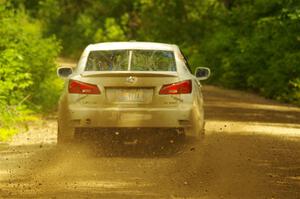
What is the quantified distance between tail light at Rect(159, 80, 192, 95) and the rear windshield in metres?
0.32

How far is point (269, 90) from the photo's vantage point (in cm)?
2866

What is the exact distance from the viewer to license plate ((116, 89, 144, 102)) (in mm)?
12695

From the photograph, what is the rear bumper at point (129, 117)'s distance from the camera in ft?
41.5

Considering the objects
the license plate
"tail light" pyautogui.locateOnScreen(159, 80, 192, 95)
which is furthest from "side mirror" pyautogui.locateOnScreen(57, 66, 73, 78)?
"tail light" pyautogui.locateOnScreen(159, 80, 192, 95)

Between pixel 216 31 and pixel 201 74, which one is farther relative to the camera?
pixel 216 31

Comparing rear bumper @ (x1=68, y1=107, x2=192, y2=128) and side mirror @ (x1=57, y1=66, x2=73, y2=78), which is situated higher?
side mirror @ (x1=57, y1=66, x2=73, y2=78)

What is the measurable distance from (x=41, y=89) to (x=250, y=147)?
777 cm

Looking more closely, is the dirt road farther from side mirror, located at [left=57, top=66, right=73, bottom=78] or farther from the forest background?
the forest background

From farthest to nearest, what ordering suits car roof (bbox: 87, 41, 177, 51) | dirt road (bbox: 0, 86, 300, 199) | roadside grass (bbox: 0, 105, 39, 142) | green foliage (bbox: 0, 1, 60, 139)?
green foliage (bbox: 0, 1, 60, 139), roadside grass (bbox: 0, 105, 39, 142), car roof (bbox: 87, 41, 177, 51), dirt road (bbox: 0, 86, 300, 199)

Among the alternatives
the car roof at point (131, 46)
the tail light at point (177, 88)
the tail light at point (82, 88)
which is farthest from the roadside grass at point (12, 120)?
the tail light at point (177, 88)

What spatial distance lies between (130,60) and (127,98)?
790 millimetres

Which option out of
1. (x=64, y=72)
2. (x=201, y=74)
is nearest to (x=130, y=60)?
(x=64, y=72)

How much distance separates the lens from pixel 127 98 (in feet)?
41.7

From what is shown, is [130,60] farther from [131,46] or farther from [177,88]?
[177,88]
